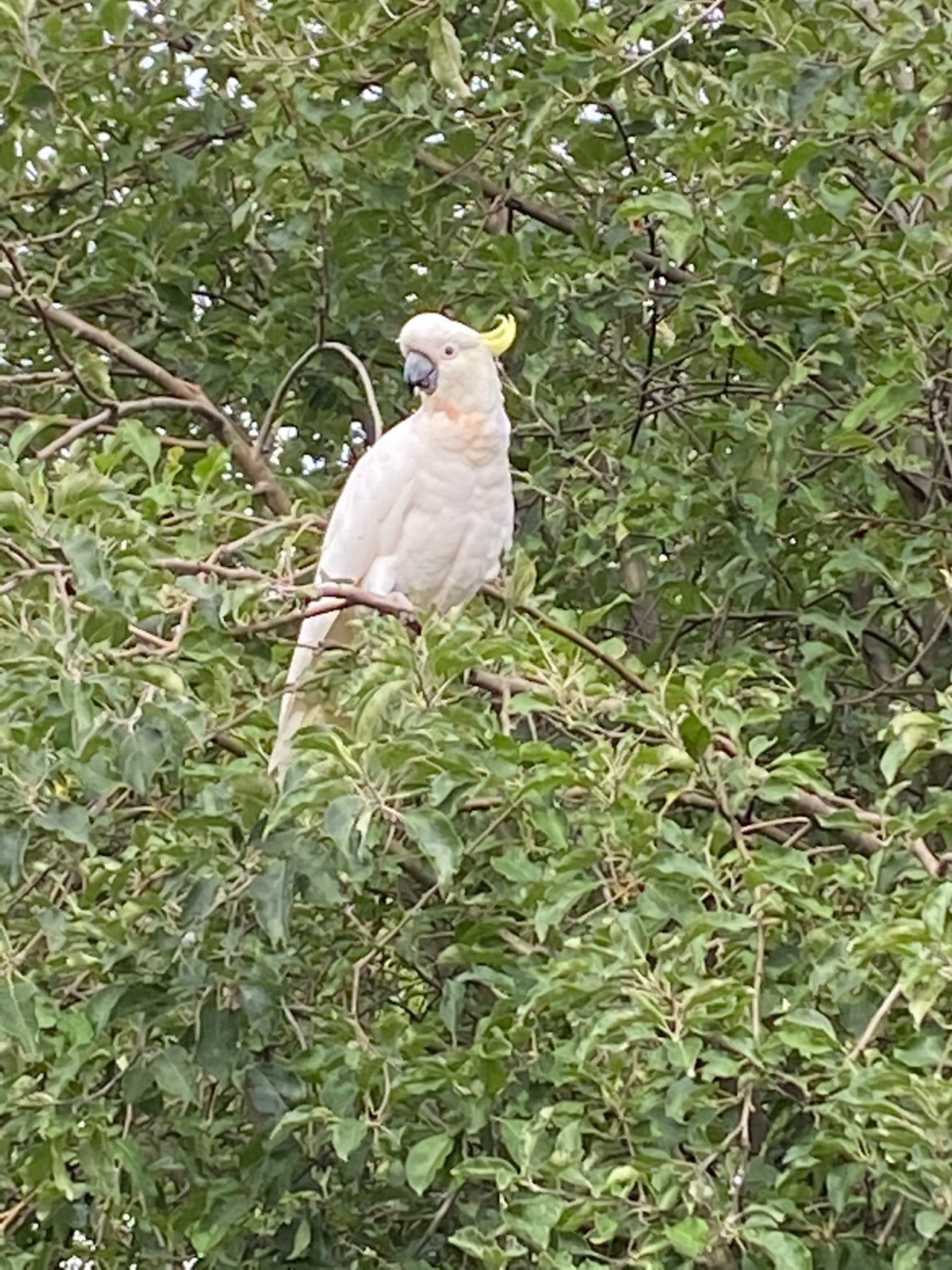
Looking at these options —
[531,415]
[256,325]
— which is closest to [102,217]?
[256,325]

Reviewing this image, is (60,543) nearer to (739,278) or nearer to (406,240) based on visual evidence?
(739,278)

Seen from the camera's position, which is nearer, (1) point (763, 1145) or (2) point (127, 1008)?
(2) point (127, 1008)

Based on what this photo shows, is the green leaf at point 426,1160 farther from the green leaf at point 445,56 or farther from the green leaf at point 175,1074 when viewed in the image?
the green leaf at point 445,56

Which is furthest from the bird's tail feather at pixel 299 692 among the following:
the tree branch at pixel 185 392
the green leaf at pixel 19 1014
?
the green leaf at pixel 19 1014

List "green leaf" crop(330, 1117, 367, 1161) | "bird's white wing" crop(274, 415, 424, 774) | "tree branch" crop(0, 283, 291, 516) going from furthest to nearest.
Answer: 1. "bird's white wing" crop(274, 415, 424, 774)
2. "tree branch" crop(0, 283, 291, 516)
3. "green leaf" crop(330, 1117, 367, 1161)

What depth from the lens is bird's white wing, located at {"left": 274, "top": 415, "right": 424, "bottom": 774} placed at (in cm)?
308

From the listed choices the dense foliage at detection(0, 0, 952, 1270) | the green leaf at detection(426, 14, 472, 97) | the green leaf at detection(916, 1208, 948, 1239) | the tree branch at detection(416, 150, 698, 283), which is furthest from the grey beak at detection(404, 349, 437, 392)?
the green leaf at detection(916, 1208, 948, 1239)

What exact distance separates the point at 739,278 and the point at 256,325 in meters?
0.98

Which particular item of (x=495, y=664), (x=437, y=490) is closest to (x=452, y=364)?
(x=437, y=490)

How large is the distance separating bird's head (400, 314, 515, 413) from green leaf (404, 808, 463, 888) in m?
1.29

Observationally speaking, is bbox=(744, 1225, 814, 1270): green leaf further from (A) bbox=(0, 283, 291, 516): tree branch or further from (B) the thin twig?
(A) bbox=(0, 283, 291, 516): tree branch

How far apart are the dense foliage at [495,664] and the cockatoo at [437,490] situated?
17 centimetres

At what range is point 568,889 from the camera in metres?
2.12

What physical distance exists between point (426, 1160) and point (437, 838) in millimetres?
440
